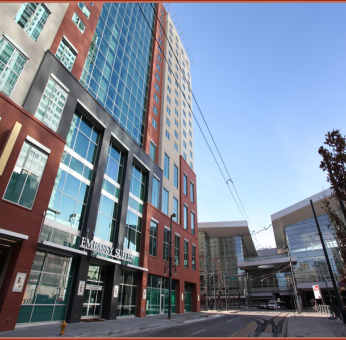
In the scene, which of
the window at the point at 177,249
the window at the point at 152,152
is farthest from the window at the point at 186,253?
the window at the point at 152,152

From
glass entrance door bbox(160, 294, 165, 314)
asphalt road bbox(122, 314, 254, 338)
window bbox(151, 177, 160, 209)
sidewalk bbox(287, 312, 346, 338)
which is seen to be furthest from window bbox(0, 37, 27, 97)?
glass entrance door bbox(160, 294, 165, 314)

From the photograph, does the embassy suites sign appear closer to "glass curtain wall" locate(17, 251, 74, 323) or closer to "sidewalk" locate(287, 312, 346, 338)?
"glass curtain wall" locate(17, 251, 74, 323)

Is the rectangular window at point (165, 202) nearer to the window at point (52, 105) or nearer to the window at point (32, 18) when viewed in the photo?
the window at point (52, 105)

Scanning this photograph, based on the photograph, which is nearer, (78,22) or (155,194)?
(78,22)

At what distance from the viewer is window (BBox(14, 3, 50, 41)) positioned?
1736 cm

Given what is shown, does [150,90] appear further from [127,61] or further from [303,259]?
[303,259]

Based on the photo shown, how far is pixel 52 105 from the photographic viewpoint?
18453 mm

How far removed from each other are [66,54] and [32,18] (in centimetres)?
344

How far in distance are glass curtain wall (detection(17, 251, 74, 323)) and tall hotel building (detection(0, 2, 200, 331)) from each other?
67 millimetres

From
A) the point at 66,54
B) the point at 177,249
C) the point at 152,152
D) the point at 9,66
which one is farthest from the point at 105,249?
the point at 152,152

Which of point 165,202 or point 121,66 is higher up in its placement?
point 121,66

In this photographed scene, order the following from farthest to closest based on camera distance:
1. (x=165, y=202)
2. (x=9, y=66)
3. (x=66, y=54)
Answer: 1. (x=165, y=202)
2. (x=66, y=54)
3. (x=9, y=66)

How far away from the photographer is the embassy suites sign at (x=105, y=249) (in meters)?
18.7

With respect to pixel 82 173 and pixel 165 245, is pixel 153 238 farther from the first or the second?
pixel 82 173
